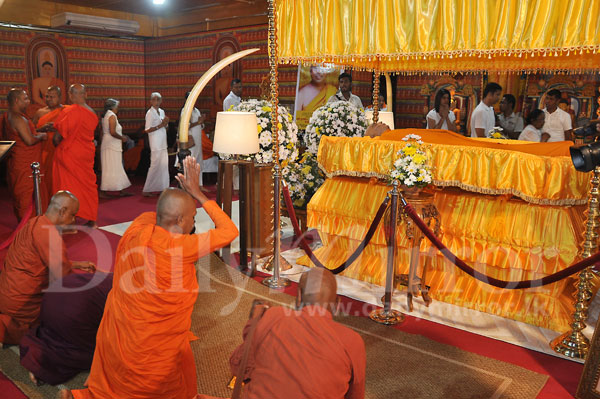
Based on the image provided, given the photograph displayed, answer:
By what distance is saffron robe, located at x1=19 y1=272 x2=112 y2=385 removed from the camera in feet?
10.6

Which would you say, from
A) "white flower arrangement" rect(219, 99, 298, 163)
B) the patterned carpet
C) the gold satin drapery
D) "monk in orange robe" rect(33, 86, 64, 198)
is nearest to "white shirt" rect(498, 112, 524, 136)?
the gold satin drapery

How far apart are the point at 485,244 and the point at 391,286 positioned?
92 centimetres

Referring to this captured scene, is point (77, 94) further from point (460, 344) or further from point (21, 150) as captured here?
point (460, 344)

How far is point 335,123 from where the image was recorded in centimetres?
634

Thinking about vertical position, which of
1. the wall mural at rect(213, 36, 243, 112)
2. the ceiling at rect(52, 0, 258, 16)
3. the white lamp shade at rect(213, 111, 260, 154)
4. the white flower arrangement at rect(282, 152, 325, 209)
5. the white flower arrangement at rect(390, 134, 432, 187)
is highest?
the ceiling at rect(52, 0, 258, 16)

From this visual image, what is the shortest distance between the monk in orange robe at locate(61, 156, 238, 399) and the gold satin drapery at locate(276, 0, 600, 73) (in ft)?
7.30

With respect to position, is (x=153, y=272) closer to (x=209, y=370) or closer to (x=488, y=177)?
(x=209, y=370)

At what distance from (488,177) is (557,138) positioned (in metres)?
4.16

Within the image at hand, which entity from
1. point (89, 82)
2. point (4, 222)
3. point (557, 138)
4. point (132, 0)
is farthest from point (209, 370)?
point (89, 82)

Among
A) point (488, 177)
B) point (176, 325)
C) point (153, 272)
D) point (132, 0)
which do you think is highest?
point (132, 0)

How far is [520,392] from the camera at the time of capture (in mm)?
3219

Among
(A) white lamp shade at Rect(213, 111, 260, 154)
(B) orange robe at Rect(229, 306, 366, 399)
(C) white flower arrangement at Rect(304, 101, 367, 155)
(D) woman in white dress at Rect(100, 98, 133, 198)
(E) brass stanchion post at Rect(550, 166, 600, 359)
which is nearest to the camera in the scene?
(B) orange robe at Rect(229, 306, 366, 399)

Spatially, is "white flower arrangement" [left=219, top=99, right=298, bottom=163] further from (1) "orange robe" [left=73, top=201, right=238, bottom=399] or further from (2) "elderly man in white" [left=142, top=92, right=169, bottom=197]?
(2) "elderly man in white" [left=142, top=92, right=169, bottom=197]

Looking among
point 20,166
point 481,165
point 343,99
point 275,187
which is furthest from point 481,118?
point 20,166
